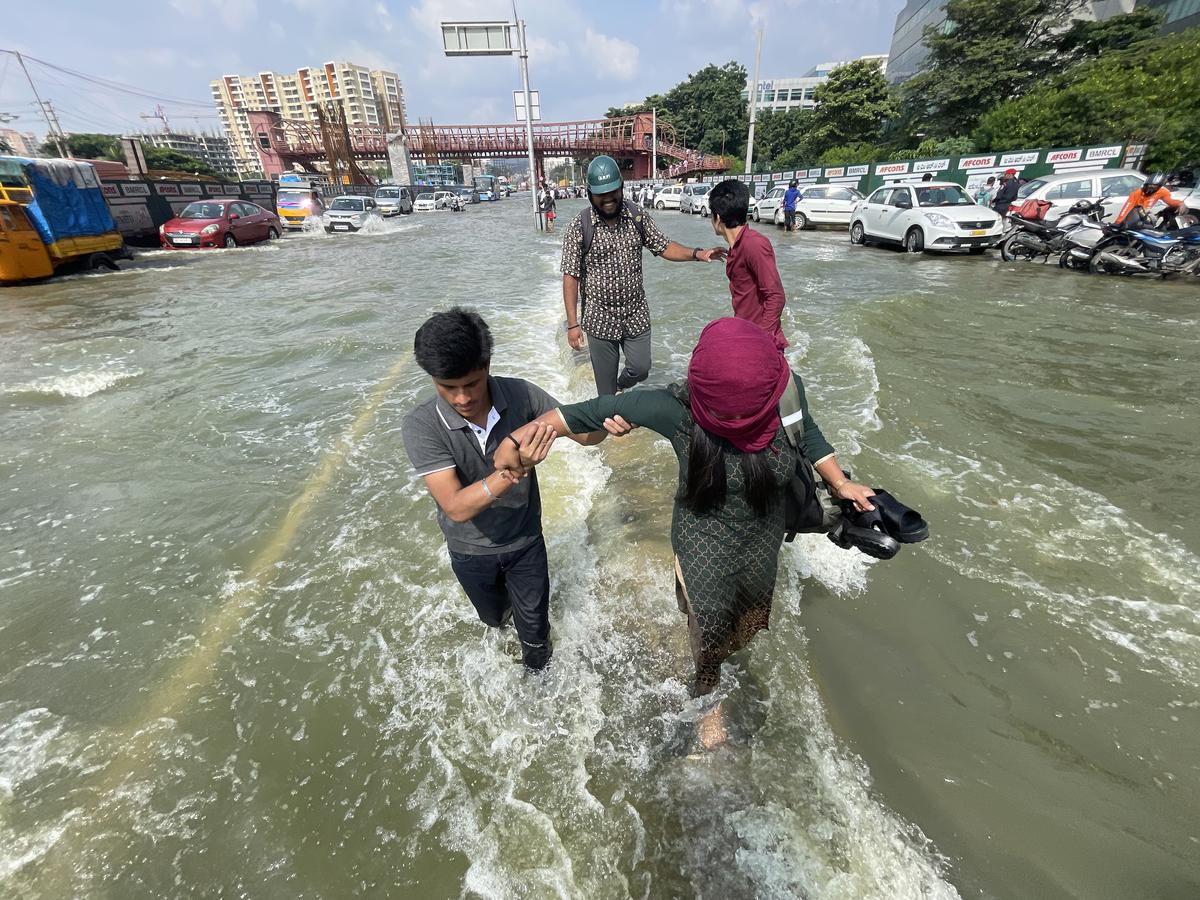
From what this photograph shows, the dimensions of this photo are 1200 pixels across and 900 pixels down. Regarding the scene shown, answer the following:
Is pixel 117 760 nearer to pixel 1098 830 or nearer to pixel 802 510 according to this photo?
pixel 802 510

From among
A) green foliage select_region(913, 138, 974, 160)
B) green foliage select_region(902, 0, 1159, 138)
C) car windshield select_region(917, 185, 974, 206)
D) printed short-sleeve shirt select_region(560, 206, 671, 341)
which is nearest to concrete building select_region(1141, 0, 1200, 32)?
green foliage select_region(902, 0, 1159, 138)

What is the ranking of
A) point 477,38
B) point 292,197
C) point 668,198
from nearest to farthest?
point 477,38 < point 292,197 < point 668,198

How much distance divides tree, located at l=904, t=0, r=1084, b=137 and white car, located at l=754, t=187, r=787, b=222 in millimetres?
18646

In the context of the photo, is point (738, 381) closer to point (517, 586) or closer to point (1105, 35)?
point (517, 586)

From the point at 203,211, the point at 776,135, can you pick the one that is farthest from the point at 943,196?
the point at 776,135

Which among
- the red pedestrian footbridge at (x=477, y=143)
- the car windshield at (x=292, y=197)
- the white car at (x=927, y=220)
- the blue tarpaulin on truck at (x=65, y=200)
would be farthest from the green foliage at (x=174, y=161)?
the white car at (x=927, y=220)

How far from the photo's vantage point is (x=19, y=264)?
12.2m

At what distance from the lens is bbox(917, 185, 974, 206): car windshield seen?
14.1m

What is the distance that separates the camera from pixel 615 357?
13.9 ft

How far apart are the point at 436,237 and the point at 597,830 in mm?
23931

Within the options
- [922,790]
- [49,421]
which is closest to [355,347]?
[49,421]

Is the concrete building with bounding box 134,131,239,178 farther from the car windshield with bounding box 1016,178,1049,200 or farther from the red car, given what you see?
the car windshield with bounding box 1016,178,1049,200

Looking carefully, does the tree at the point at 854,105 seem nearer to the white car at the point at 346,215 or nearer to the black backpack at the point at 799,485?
the white car at the point at 346,215

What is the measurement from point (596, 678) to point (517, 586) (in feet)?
2.31
